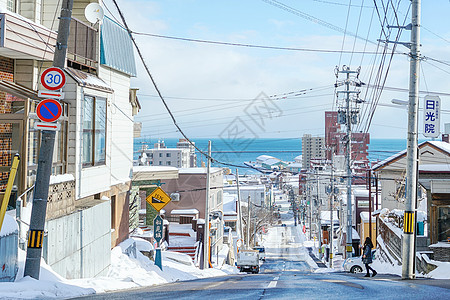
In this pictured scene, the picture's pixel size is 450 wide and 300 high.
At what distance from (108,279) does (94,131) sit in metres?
5.38

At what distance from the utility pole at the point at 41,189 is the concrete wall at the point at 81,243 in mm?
1338

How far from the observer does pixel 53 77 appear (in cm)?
923

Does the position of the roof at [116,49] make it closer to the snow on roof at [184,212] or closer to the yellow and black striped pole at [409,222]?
the yellow and black striped pole at [409,222]

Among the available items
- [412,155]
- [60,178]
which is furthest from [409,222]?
[60,178]

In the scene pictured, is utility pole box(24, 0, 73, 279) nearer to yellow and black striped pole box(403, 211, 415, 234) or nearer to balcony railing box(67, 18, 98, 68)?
balcony railing box(67, 18, 98, 68)

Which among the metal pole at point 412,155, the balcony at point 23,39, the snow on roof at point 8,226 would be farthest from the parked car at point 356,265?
the snow on roof at point 8,226

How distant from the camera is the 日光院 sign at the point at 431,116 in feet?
55.3

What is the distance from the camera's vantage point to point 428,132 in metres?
16.9

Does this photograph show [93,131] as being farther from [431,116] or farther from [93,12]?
[431,116]

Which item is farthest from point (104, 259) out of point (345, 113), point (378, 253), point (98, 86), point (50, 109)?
point (345, 113)

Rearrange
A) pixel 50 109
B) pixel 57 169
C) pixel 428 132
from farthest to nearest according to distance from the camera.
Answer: pixel 428 132
pixel 57 169
pixel 50 109

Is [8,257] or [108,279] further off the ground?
[8,257]

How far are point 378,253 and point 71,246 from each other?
23160 millimetres

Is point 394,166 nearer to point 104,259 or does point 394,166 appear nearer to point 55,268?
point 104,259
